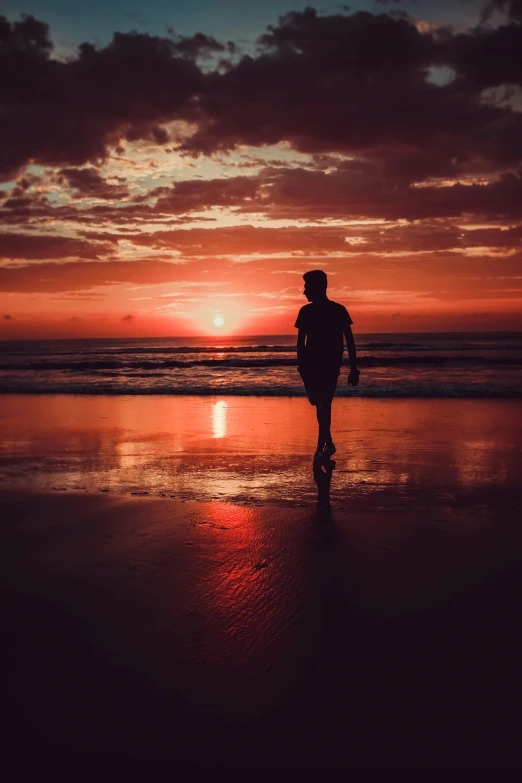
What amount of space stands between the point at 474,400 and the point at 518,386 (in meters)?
3.90

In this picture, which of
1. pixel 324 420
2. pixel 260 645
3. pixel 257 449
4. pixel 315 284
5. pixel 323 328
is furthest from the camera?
pixel 257 449

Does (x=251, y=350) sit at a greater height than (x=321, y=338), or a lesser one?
greater

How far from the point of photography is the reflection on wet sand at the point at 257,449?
590 centimetres

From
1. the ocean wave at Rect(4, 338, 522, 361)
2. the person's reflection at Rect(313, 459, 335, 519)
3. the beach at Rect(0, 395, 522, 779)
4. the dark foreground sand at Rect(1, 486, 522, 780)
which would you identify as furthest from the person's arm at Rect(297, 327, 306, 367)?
the ocean wave at Rect(4, 338, 522, 361)

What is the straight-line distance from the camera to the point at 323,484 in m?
5.85

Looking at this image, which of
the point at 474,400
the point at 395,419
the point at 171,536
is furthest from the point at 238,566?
the point at 474,400

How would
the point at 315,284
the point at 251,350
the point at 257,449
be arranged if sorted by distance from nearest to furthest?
the point at 315,284 → the point at 257,449 → the point at 251,350

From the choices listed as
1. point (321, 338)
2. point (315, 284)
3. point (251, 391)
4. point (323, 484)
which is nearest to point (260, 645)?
point (323, 484)

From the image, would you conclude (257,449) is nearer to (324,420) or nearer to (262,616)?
(324,420)

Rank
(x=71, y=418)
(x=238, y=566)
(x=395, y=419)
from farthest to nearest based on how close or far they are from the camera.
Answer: (x=71, y=418) < (x=395, y=419) < (x=238, y=566)

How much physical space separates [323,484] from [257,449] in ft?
7.20

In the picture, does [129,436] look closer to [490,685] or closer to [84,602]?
[84,602]

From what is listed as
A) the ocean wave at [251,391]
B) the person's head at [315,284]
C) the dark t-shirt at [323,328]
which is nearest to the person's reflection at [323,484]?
the dark t-shirt at [323,328]

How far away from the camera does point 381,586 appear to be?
3252 millimetres
